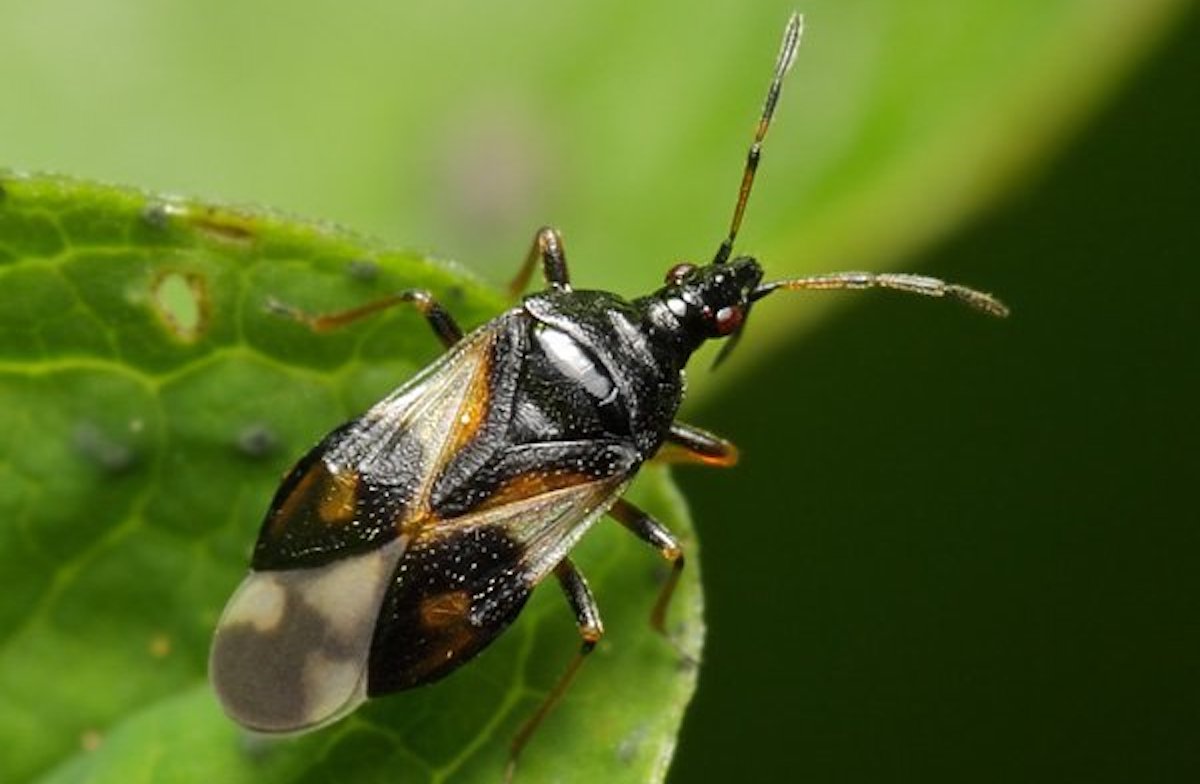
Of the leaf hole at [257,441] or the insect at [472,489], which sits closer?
the insect at [472,489]

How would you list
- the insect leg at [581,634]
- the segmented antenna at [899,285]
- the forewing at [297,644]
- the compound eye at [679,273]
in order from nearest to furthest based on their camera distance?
the forewing at [297,644], the insect leg at [581,634], the segmented antenna at [899,285], the compound eye at [679,273]

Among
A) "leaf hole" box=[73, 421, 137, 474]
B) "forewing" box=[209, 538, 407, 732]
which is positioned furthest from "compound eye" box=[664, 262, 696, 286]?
"leaf hole" box=[73, 421, 137, 474]

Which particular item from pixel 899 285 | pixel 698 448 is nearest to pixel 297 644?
pixel 698 448

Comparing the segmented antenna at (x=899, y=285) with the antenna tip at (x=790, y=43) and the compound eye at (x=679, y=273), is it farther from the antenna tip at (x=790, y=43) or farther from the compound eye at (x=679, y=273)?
the antenna tip at (x=790, y=43)

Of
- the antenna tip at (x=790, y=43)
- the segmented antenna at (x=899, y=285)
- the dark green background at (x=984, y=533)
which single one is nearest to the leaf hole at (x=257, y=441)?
the segmented antenna at (x=899, y=285)

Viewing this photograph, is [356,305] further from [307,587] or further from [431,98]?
[431,98]

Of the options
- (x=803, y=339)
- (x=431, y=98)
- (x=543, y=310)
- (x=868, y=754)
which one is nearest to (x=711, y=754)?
(x=868, y=754)

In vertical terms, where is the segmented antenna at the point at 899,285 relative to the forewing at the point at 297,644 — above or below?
above
